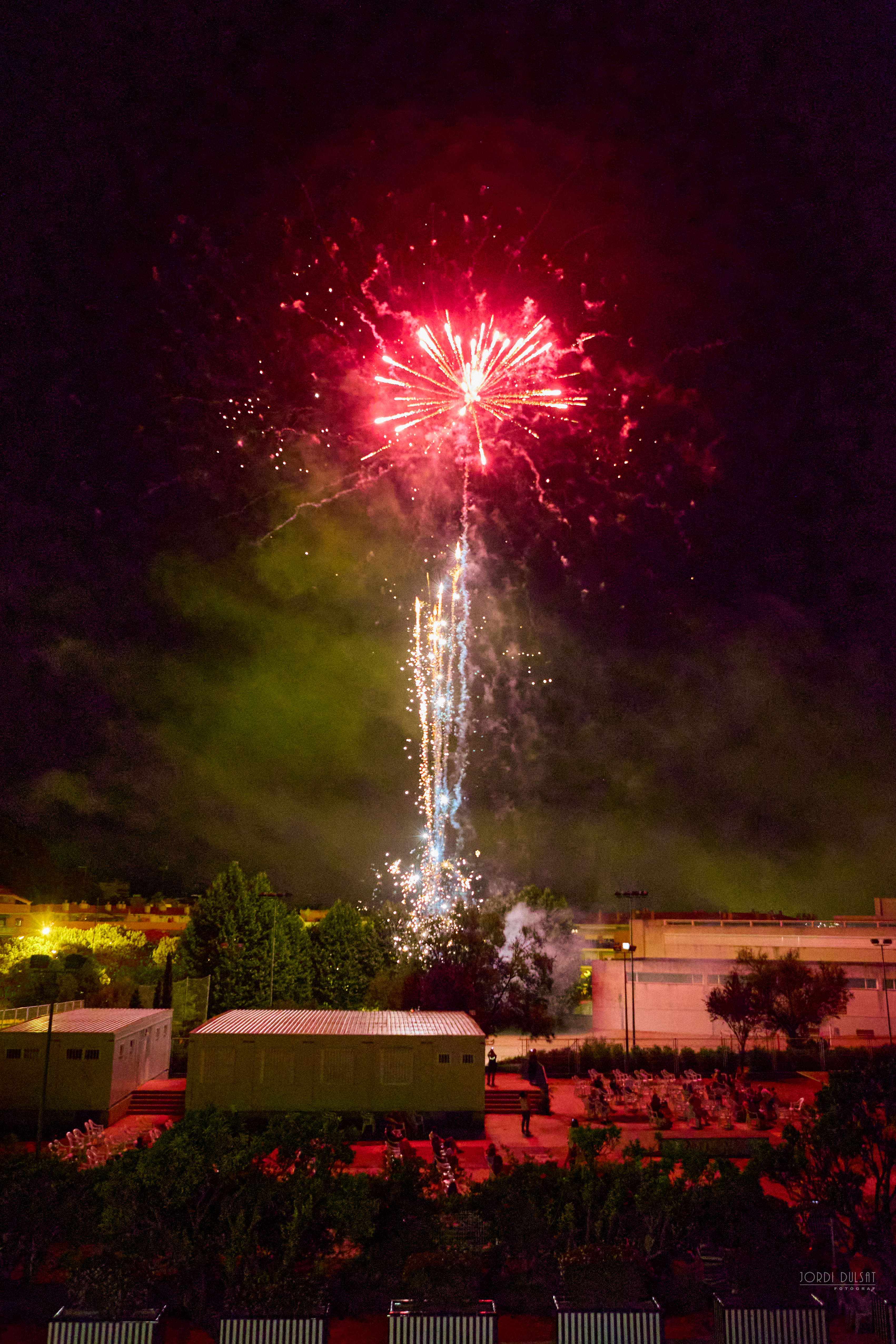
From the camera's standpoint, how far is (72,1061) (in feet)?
65.6

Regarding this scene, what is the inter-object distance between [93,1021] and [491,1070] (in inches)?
425

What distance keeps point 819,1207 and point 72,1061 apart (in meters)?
16.0

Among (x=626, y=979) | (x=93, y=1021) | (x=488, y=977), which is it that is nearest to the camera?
(x=93, y=1021)

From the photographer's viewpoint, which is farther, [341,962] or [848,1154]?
[341,962]

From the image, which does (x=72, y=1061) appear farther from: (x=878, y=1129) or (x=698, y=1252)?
(x=878, y=1129)

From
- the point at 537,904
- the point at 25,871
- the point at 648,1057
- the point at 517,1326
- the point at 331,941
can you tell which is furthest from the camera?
the point at 25,871

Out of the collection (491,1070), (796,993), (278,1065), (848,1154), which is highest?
(796,993)

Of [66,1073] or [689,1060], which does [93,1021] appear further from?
[689,1060]

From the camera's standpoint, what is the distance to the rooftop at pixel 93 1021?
2050 cm

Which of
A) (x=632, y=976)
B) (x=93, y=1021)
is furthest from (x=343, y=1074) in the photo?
(x=632, y=976)

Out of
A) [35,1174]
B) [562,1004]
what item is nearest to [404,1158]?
[35,1174]

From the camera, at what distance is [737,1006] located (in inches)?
1341

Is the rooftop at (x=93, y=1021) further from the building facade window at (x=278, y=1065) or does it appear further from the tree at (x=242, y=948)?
the tree at (x=242, y=948)

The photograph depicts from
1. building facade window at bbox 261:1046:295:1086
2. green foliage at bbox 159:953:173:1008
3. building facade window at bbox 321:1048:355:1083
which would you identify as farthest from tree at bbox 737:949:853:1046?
green foliage at bbox 159:953:173:1008
